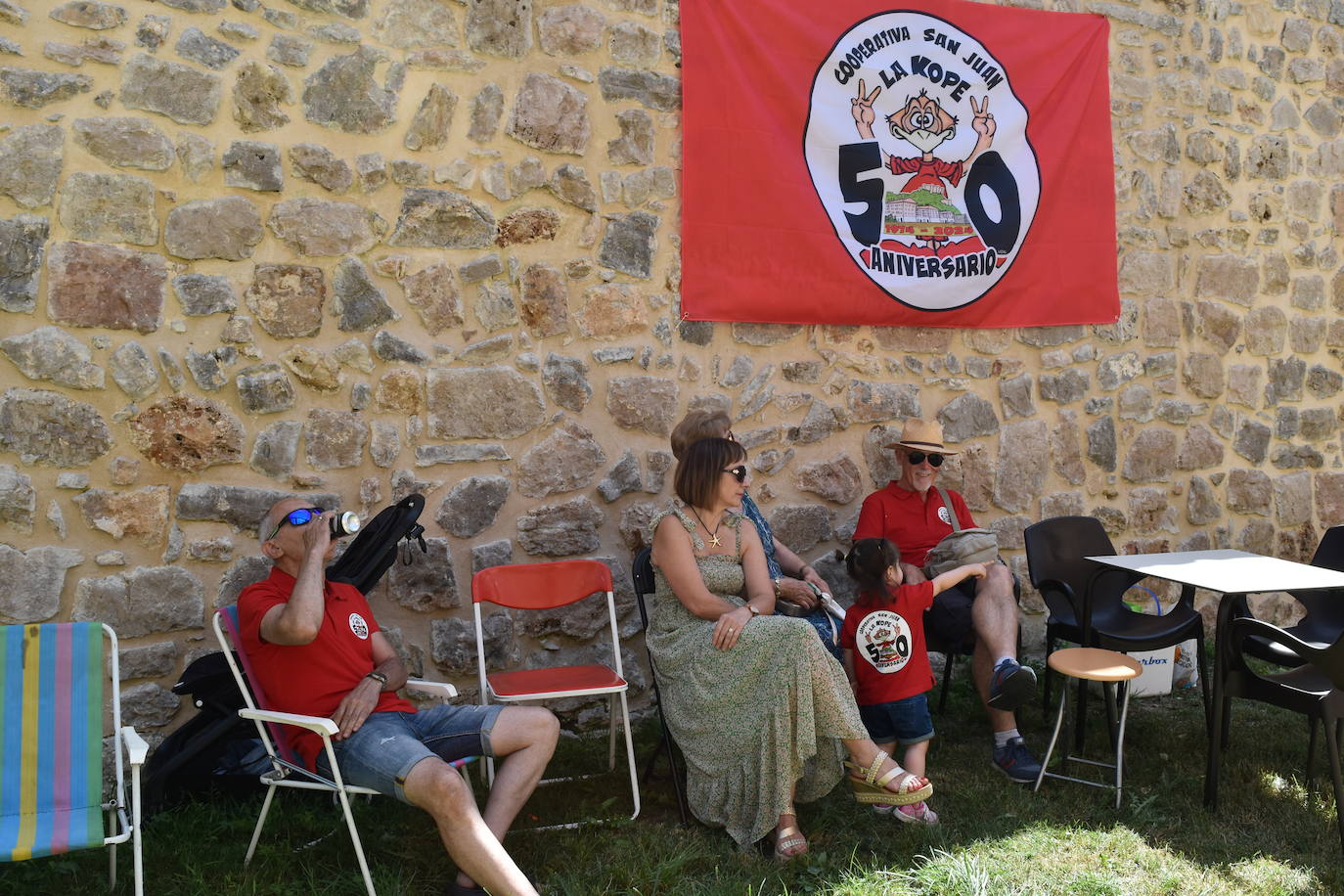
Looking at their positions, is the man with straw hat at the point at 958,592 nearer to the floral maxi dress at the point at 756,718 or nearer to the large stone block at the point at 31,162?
the floral maxi dress at the point at 756,718

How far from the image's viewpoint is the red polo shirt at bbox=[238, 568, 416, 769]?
3109 millimetres

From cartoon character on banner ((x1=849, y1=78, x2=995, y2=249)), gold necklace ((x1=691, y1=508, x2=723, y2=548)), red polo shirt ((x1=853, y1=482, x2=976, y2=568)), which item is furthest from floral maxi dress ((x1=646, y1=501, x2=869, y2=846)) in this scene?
cartoon character on banner ((x1=849, y1=78, x2=995, y2=249))

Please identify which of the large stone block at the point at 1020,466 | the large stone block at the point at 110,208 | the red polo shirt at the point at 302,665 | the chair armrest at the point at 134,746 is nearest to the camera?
the chair armrest at the point at 134,746

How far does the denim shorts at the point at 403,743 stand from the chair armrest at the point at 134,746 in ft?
1.51

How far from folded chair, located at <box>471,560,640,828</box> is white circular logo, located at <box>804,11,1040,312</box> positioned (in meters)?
1.85

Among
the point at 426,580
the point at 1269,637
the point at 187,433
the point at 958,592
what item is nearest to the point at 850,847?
the point at 958,592

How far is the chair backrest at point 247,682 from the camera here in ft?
10.1

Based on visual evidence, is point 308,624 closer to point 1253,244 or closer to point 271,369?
point 271,369

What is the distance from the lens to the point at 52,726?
295 centimetres

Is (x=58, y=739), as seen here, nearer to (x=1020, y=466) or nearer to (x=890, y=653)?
(x=890, y=653)

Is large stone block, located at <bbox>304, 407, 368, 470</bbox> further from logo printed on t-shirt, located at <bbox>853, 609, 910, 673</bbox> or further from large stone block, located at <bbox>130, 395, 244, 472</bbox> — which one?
logo printed on t-shirt, located at <bbox>853, 609, 910, 673</bbox>

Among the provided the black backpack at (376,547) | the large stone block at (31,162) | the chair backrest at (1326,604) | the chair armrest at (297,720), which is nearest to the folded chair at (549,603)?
the black backpack at (376,547)

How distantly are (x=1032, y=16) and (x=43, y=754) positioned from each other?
4868 millimetres

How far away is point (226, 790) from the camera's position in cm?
346
